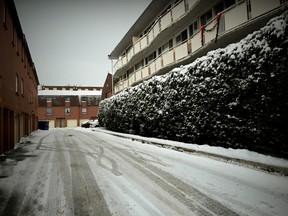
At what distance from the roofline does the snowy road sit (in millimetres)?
16547

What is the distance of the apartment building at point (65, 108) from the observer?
5585cm

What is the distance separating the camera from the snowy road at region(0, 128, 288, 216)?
3953 mm

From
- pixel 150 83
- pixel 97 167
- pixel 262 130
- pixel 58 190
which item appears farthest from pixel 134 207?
pixel 150 83

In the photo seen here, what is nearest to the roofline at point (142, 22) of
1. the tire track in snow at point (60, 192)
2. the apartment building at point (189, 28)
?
the apartment building at point (189, 28)

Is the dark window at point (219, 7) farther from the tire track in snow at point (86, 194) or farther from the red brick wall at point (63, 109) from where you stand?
the red brick wall at point (63, 109)

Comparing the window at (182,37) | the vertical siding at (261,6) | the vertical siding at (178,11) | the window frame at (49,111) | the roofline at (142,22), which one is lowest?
the window frame at (49,111)

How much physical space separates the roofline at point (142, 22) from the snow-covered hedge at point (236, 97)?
10.3 metres

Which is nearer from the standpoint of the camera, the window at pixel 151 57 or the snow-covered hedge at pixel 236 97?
the snow-covered hedge at pixel 236 97

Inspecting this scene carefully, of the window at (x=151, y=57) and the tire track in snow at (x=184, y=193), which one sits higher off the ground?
the window at (x=151, y=57)

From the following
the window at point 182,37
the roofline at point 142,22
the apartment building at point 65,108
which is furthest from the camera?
the apartment building at point 65,108

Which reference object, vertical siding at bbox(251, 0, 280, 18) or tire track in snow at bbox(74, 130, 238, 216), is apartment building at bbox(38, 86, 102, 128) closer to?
vertical siding at bbox(251, 0, 280, 18)

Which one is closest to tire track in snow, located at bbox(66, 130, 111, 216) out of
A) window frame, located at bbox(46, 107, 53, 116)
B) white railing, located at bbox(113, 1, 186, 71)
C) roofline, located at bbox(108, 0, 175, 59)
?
white railing, located at bbox(113, 1, 186, 71)

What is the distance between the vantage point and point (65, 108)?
57.2m

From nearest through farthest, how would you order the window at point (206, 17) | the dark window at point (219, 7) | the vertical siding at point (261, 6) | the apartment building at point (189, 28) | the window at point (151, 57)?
the vertical siding at point (261, 6) → the apartment building at point (189, 28) → the dark window at point (219, 7) → the window at point (206, 17) → the window at point (151, 57)
